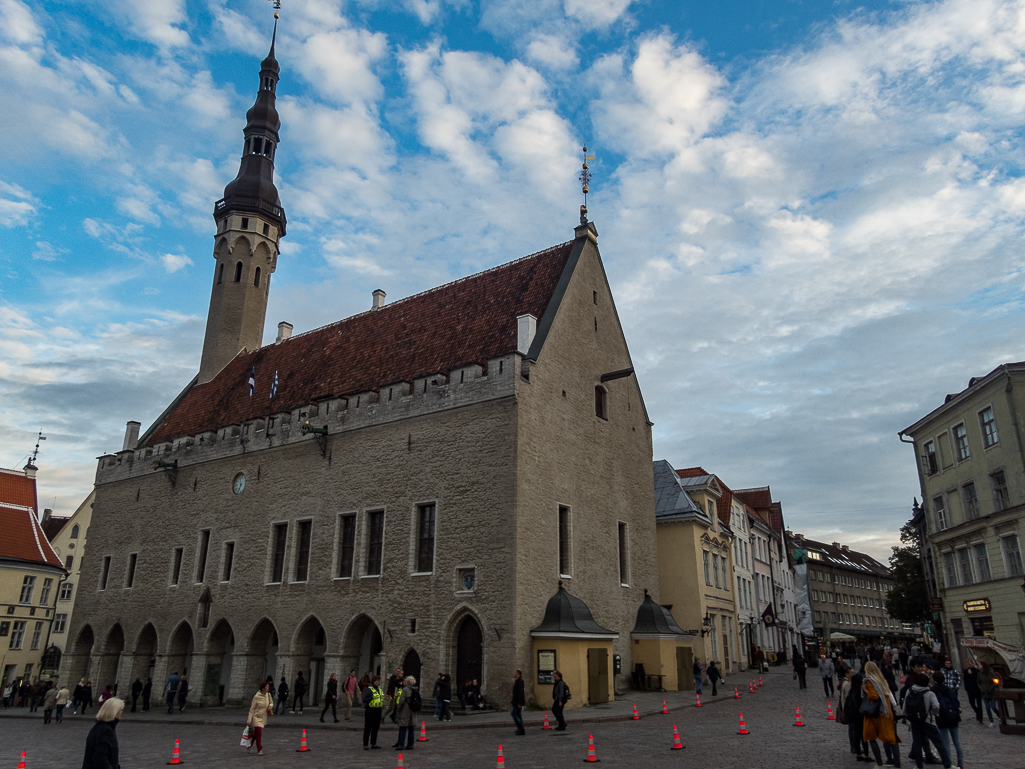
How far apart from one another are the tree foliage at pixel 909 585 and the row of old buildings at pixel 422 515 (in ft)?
66.1

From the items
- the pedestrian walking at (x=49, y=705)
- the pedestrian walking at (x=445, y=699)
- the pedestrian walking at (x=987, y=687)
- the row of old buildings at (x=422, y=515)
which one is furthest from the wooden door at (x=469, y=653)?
the pedestrian walking at (x=49, y=705)

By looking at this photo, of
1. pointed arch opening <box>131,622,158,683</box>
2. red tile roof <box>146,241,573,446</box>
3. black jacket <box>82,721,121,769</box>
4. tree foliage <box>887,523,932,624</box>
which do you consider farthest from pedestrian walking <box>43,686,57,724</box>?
tree foliage <box>887,523,932,624</box>

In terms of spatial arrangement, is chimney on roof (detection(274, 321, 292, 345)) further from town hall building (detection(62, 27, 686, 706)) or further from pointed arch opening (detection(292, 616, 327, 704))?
pointed arch opening (detection(292, 616, 327, 704))

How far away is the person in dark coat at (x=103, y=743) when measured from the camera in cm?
698

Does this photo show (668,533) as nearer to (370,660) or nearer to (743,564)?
(743,564)

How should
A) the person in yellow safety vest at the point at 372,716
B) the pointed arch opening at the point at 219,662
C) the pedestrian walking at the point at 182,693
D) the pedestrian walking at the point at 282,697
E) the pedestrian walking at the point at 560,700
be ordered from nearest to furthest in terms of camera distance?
1. the person in yellow safety vest at the point at 372,716
2. the pedestrian walking at the point at 560,700
3. the pedestrian walking at the point at 282,697
4. the pedestrian walking at the point at 182,693
5. the pointed arch opening at the point at 219,662

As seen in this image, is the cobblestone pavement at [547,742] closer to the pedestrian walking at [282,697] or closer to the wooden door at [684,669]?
the pedestrian walking at [282,697]

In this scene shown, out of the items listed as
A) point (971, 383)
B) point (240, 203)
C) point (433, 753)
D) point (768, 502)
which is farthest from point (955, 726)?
point (768, 502)

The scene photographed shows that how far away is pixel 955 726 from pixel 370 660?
61.4ft

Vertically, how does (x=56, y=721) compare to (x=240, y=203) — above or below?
below

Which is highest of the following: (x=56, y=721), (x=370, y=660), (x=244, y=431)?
(x=244, y=431)

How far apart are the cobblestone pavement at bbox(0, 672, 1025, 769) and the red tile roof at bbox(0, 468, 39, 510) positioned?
26584 mm

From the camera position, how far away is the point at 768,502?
52469 millimetres

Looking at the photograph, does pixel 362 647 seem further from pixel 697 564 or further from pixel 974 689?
pixel 974 689
